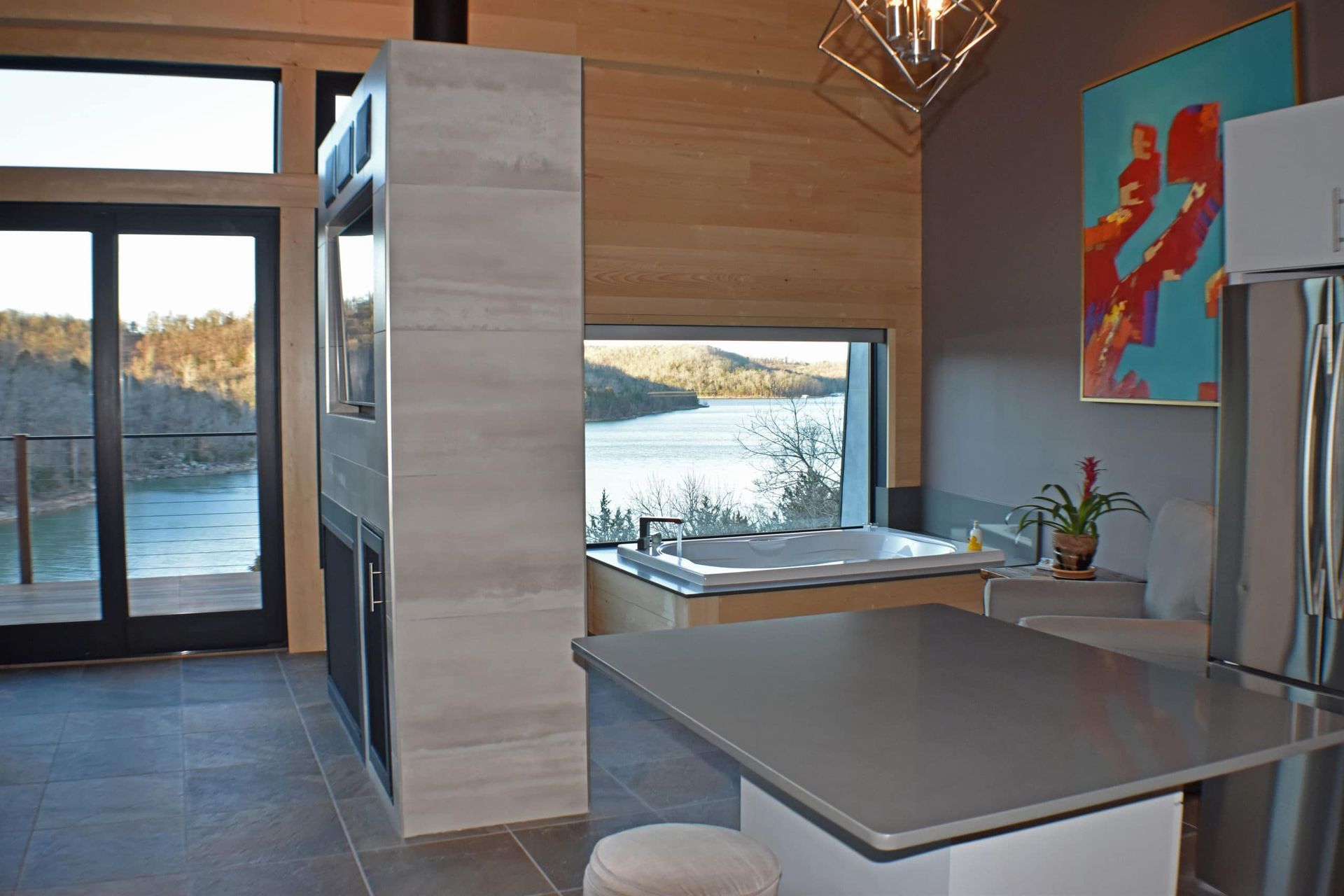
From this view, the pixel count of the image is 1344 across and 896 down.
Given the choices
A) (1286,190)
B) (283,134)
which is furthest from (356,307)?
(1286,190)

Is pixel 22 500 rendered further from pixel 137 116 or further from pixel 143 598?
pixel 137 116

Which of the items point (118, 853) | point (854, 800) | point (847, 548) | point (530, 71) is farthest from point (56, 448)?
point (854, 800)

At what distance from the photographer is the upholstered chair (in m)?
3.40

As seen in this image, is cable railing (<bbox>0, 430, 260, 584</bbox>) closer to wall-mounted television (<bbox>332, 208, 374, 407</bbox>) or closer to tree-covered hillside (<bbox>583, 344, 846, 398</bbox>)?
wall-mounted television (<bbox>332, 208, 374, 407</bbox>)

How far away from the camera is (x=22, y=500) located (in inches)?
197

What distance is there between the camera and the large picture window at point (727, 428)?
18.6 ft

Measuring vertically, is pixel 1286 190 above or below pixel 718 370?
above

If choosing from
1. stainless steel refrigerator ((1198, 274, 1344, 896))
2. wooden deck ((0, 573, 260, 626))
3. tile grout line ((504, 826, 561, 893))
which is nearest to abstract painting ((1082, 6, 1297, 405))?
stainless steel refrigerator ((1198, 274, 1344, 896))

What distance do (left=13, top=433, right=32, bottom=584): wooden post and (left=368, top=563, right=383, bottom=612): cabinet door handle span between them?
2511 mm

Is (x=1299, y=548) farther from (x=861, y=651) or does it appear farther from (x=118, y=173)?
(x=118, y=173)

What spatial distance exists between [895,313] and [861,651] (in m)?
4.01

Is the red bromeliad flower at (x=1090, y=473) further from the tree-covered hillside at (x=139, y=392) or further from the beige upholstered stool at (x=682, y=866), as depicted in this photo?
the tree-covered hillside at (x=139, y=392)

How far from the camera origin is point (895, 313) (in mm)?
5898

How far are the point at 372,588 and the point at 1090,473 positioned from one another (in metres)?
2.87
